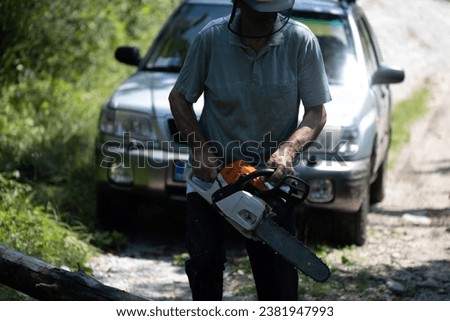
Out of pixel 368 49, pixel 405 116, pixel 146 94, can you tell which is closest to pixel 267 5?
pixel 146 94

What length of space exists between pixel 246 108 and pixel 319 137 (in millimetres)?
2549

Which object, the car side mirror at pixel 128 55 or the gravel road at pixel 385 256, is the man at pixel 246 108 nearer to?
the gravel road at pixel 385 256

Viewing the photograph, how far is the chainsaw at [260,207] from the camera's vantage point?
4.60m

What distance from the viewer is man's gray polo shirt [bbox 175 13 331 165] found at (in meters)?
4.77

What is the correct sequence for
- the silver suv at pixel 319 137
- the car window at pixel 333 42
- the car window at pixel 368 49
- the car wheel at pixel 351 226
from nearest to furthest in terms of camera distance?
the silver suv at pixel 319 137
the car wheel at pixel 351 226
the car window at pixel 333 42
the car window at pixel 368 49

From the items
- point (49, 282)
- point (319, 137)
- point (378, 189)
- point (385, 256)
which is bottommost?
point (378, 189)

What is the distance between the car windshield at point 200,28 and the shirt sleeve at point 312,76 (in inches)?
125

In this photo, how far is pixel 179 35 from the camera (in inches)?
336

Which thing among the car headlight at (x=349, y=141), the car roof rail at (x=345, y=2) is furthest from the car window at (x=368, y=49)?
the car headlight at (x=349, y=141)

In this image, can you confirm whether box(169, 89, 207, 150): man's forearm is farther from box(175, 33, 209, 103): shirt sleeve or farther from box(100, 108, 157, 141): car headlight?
box(100, 108, 157, 141): car headlight

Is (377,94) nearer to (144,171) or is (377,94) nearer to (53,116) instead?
(144,171)

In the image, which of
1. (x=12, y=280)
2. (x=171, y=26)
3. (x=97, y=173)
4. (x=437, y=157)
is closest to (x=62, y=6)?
(x=171, y=26)

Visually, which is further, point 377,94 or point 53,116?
point 53,116

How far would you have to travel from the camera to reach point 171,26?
869 centimetres
